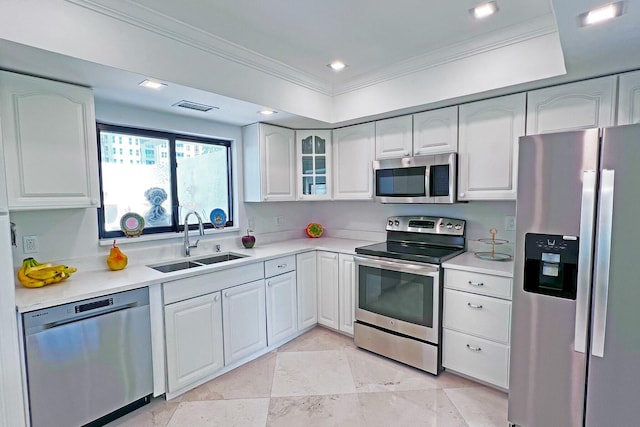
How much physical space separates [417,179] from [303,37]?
1.48 m

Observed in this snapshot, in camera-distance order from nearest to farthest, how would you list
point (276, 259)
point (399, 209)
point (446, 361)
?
point (446, 361) < point (276, 259) < point (399, 209)

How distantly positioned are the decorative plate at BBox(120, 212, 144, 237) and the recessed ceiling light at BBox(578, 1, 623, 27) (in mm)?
3025

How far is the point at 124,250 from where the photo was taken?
2.49 m

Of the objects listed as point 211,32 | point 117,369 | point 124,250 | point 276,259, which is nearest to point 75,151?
point 124,250

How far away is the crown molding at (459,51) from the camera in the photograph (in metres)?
1.99

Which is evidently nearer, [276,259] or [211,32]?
[211,32]

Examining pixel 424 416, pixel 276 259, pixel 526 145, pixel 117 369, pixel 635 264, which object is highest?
pixel 526 145

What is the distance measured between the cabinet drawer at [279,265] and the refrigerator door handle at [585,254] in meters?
2.15

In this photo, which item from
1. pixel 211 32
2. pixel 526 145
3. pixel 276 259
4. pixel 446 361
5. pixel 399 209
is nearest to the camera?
pixel 526 145

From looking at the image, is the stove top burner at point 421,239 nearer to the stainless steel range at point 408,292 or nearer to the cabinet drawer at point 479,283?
the stainless steel range at point 408,292

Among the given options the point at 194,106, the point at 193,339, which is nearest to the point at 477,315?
the point at 193,339

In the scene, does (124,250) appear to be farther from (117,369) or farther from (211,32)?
(211,32)

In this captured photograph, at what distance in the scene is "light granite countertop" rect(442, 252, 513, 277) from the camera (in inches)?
84.7

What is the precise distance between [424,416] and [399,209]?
6.21ft
